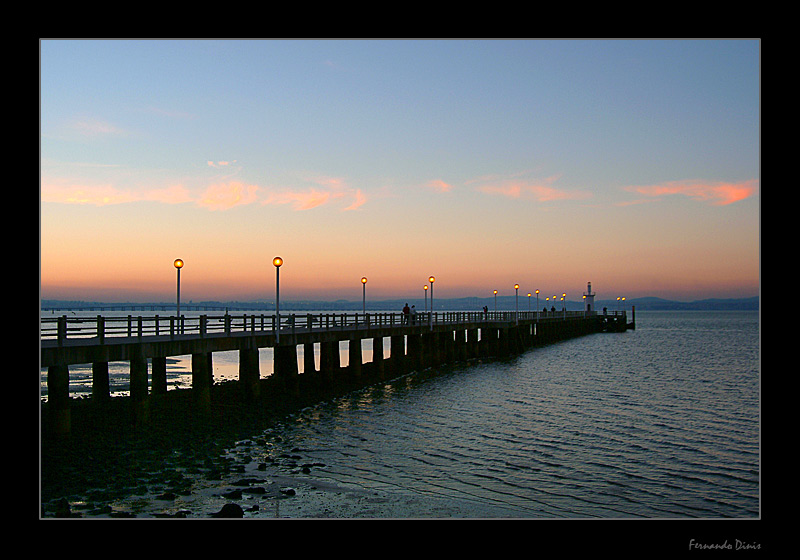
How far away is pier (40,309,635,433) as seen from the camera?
19734mm

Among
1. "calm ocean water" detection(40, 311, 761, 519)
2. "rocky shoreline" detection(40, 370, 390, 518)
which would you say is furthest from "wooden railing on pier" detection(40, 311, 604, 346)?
"calm ocean water" detection(40, 311, 761, 519)

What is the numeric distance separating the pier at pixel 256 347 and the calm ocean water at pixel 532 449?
250 centimetres

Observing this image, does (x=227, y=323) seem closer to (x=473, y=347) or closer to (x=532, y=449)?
(x=532, y=449)

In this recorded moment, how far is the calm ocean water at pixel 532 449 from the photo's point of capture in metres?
16.1

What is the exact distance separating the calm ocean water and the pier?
2.50 metres

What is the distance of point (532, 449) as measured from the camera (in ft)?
72.6

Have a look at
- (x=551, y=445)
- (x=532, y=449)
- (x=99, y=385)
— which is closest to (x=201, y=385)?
(x=99, y=385)

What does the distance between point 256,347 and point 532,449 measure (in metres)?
11.6

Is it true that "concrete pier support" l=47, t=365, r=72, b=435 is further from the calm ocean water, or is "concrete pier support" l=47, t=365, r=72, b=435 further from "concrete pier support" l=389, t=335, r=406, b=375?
"concrete pier support" l=389, t=335, r=406, b=375

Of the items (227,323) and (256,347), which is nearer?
Answer: (227,323)

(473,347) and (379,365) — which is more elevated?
(379,365)

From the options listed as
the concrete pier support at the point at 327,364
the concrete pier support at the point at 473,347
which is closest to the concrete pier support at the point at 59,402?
the concrete pier support at the point at 327,364
